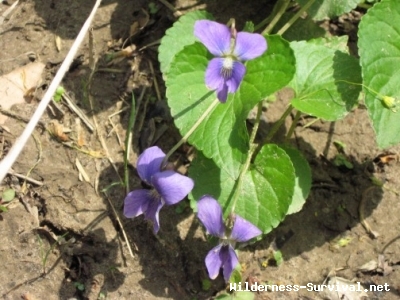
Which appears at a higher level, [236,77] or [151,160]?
[236,77]

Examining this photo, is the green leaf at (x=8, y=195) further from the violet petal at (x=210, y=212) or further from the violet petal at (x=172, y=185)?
the violet petal at (x=210, y=212)

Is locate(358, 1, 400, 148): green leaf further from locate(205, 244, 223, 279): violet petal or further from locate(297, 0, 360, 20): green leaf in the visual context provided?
locate(205, 244, 223, 279): violet petal

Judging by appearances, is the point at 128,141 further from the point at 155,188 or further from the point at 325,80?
the point at 325,80

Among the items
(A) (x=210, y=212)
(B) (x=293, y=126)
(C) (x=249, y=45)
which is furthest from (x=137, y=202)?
(B) (x=293, y=126)

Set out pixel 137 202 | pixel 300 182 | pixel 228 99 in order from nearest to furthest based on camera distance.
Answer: pixel 137 202, pixel 228 99, pixel 300 182

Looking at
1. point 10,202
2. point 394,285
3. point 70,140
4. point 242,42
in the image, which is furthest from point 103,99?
point 394,285

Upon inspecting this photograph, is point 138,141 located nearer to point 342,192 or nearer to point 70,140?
point 70,140

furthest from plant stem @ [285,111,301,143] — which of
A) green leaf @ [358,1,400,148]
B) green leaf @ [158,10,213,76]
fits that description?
green leaf @ [158,10,213,76]
